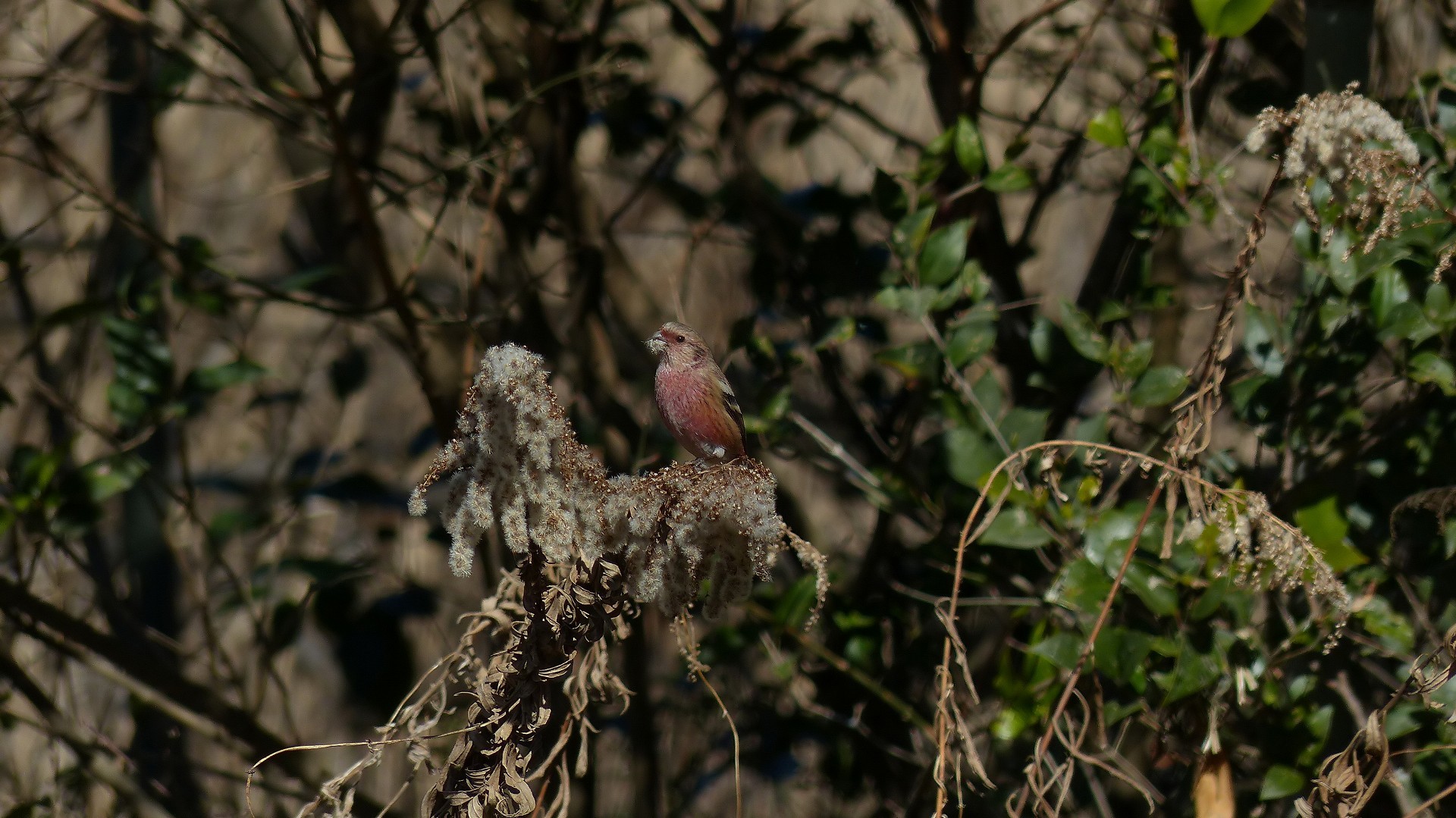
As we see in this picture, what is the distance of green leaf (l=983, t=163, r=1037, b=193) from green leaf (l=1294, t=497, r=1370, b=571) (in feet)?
2.74

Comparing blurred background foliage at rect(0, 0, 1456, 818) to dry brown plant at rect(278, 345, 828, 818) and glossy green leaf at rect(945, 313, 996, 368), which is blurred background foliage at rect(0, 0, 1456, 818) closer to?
glossy green leaf at rect(945, 313, 996, 368)

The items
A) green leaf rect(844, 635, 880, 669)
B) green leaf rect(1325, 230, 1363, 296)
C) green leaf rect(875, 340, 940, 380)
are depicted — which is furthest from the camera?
green leaf rect(844, 635, 880, 669)

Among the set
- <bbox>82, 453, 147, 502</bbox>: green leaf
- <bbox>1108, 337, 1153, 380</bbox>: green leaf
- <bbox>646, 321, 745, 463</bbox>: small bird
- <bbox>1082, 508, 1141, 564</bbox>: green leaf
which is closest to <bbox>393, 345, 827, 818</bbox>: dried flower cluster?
<bbox>646, 321, 745, 463</bbox>: small bird

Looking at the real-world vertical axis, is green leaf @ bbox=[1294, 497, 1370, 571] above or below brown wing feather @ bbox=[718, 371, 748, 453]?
below

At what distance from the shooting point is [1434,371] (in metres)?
2.09

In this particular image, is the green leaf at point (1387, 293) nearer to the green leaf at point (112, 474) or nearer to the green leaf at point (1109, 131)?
the green leaf at point (1109, 131)

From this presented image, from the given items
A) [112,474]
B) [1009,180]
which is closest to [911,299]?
[1009,180]

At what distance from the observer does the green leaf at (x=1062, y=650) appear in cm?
222

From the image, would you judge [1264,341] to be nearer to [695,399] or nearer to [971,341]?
[971,341]

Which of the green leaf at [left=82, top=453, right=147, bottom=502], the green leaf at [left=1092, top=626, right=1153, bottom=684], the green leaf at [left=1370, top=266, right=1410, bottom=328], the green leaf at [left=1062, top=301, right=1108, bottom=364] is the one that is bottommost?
the green leaf at [left=1092, top=626, right=1153, bottom=684]

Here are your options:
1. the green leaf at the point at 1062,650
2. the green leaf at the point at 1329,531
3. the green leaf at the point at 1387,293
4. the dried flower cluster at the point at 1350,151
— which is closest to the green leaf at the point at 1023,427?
→ the green leaf at the point at 1062,650

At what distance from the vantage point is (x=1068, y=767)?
196 centimetres

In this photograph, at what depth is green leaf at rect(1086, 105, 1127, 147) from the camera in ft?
7.84

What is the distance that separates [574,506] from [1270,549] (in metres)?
0.99
